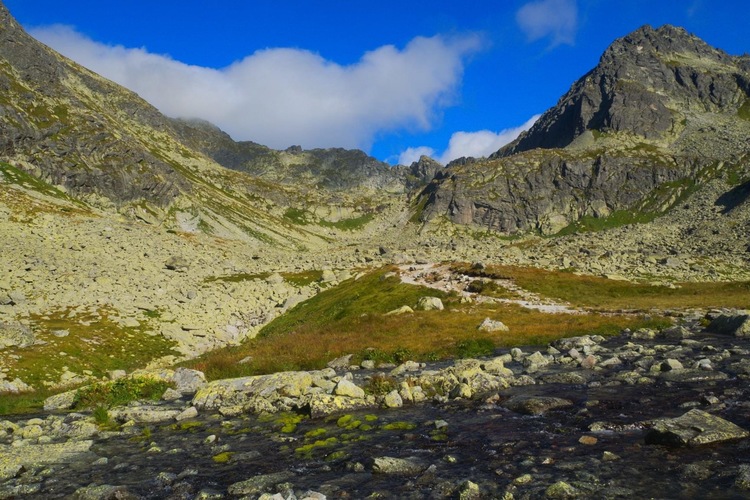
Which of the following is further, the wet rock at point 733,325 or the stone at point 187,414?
the wet rock at point 733,325

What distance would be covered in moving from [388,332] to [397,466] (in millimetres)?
25106

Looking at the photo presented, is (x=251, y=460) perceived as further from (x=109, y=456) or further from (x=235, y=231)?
(x=235, y=231)

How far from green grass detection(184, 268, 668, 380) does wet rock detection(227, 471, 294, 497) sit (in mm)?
16405

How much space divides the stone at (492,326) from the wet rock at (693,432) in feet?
75.3

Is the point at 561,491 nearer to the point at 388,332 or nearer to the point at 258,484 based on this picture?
the point at 258,484

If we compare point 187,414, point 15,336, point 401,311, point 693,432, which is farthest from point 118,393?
point 401,311

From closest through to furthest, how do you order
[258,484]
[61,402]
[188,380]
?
[258,484] → [61,402] → [188,380]

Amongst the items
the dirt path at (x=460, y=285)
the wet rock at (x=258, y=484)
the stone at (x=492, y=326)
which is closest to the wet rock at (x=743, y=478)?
the wet rock at (x=258, y=484)

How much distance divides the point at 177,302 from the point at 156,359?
1412 cm

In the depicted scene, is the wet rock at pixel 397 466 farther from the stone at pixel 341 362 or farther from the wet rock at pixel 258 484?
the stone at pixel 341 362

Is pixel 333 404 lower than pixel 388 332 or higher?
lower

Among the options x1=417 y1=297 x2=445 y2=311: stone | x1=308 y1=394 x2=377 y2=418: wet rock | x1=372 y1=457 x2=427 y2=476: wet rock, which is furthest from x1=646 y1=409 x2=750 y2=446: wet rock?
x1=417 y1=297 x2=445 y2=311: stone

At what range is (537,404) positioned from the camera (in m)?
15.2

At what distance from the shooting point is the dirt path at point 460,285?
4500cm
